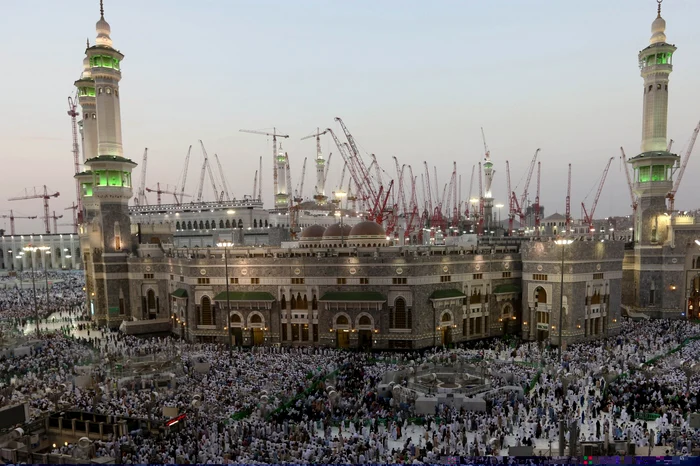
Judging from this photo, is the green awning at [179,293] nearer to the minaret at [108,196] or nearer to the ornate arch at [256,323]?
the ornate arch at [256,323]

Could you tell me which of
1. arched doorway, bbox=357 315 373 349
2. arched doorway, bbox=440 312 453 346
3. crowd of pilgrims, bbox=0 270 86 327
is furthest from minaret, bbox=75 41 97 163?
arched doorway, bbox=440 312 453 346

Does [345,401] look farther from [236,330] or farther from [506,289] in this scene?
[506,289]

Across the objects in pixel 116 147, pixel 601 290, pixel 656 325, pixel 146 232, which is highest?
pixel 116 147

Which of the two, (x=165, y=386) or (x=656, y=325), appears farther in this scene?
(x=656, y=325)

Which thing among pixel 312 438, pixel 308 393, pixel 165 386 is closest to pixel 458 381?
pixel 308 393

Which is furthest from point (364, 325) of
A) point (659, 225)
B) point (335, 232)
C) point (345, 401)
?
point (659, 225)

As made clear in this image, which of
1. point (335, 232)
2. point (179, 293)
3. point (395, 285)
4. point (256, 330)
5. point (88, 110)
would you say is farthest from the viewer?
point (88, 110)

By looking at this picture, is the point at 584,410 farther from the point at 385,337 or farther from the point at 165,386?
the point at 165,386
